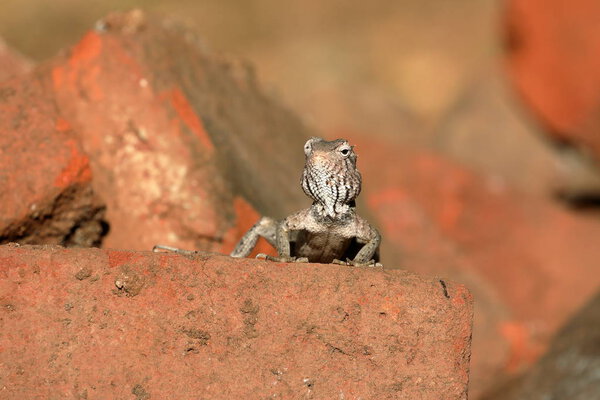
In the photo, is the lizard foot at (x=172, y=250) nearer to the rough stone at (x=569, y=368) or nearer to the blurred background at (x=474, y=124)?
the blurred background at (x=474, y=124)

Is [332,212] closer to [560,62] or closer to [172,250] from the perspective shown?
[172,250]

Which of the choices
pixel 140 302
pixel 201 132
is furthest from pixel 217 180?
pixel 140 302

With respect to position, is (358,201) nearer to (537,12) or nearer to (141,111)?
(141,111)

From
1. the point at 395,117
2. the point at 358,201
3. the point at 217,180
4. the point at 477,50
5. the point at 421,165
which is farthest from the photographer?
the point at 477,50

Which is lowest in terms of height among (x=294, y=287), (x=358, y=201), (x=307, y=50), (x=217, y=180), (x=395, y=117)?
(x=294, y=287)

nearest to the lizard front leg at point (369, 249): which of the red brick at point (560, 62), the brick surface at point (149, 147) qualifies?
the brick surface at point (149, 147)

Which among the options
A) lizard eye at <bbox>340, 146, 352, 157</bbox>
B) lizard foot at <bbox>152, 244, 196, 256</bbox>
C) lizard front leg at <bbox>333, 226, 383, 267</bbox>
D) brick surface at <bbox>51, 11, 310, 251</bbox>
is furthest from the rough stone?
lizard foot at <bbox>152, 244, 196, 256</bbox>
